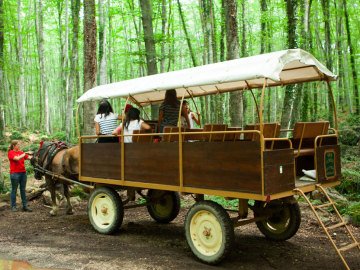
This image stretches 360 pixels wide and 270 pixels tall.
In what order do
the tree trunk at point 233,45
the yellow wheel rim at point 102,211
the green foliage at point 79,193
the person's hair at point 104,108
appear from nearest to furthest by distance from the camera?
the yellow wheel rim at point 102,211, the person's hair at point 104,108, the tree trunk at point 233,45, the green foliage at point 79,193

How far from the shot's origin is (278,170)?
496 centimetres

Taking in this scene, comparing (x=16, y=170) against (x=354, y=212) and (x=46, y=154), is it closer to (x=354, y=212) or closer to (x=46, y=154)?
(x=46, y=154)

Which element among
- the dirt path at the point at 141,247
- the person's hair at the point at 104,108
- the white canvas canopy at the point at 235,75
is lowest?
the dirt path at the point at 141,247

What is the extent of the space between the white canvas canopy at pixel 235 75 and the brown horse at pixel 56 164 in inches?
69.7

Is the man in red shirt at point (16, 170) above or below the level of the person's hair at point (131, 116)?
below

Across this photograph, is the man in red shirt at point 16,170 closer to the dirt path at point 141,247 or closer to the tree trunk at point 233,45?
the dirt path at point 141,247


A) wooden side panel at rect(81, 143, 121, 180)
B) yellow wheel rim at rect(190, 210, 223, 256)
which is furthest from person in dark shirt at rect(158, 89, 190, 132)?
yellow wheel rim at rect(190, 210, 223, 256)

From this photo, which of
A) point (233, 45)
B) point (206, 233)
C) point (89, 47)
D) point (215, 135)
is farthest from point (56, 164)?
point (233, 45)

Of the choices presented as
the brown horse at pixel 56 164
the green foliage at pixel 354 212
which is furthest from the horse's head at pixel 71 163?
the green foliage at pixel 354 212

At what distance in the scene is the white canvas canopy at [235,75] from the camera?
503 cm

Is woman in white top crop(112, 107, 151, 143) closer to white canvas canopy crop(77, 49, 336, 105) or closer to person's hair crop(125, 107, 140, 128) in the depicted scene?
person's hair crop(125, 107, 140, 128)

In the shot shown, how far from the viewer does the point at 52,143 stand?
9.85 m

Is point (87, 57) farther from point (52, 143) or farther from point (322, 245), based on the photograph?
point (322, 245)

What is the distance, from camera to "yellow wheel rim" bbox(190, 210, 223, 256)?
5.54 m
